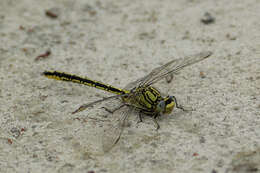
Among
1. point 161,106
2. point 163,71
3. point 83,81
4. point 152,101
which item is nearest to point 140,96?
point 152,101

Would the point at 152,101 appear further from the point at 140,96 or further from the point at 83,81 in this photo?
the point at 83,81

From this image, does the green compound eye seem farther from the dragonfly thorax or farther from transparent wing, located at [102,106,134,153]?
transparent wing, located at [102,106,134,153]

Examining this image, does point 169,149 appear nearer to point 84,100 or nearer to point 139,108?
point 139,108

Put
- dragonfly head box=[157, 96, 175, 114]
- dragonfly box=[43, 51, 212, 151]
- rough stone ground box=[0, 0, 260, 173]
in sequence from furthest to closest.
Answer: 1. dragonfly head box=[157, 96, 175, 114]
2. dragonfly box=[43, 51, 212, 151]
3. rough stone ground box=[0, 0, 260, 173]

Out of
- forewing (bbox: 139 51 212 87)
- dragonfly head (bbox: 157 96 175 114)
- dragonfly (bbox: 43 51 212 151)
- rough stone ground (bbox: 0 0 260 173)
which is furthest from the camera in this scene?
forewing (bbox: 139 51 212 87)

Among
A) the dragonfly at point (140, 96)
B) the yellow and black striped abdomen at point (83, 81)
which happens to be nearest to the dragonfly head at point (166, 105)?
the dragonfly at point (140, 96)

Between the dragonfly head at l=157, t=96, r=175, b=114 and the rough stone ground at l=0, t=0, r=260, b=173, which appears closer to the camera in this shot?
the rough stone ground at l=0, t=0, r=260, b=173

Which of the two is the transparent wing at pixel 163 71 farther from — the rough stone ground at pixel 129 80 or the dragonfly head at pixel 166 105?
the dragonfly head at pixel 166 105

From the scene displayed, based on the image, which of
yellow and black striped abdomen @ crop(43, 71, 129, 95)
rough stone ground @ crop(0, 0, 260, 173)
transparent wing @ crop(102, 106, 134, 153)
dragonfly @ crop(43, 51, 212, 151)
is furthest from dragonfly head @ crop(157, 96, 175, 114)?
yellow and black striped abdomen @ crop(43, 71, 129, 95)
